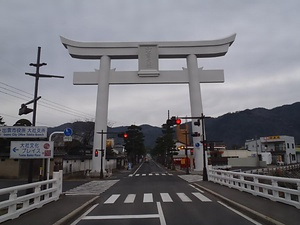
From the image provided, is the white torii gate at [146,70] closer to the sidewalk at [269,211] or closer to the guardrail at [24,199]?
the guardrail at [24,199]

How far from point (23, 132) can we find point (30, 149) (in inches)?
35.7

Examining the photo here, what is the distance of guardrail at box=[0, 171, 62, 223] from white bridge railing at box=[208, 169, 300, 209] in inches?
362

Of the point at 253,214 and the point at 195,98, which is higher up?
the point at 195,98

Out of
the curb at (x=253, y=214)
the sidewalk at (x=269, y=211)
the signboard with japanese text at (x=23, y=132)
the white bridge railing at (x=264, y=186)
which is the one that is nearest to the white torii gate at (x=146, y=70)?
the white bridge railing at (x=264, y=186)

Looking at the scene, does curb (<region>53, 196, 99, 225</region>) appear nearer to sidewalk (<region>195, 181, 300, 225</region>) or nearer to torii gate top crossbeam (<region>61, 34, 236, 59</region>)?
sidewalk (<region>195, 181, 300, 225</region>)

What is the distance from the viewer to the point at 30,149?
13430mm

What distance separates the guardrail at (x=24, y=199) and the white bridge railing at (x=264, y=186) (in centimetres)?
920

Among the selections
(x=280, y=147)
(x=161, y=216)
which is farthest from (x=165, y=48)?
(x=280, y=147)

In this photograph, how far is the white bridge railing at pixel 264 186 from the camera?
33.8 ft

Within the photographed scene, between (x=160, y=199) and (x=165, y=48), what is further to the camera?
(x=165, y=48)

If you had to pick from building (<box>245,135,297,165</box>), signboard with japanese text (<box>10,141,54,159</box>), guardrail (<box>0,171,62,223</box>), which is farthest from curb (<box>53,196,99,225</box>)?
building (<box>245,135,297,165</box>)

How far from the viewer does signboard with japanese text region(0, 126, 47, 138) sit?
43.8 feet

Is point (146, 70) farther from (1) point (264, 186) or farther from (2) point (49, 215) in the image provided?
(2) point (49, 215)

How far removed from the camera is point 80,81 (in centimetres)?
3703
